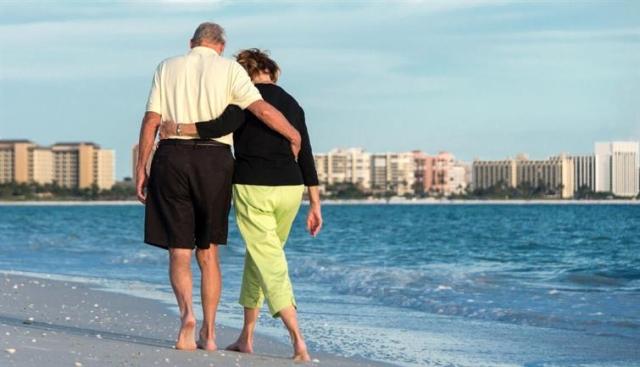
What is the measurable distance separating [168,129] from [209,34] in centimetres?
52

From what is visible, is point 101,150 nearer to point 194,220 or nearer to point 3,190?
point 3,190

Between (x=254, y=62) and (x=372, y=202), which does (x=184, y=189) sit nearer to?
(x=254, y=62)

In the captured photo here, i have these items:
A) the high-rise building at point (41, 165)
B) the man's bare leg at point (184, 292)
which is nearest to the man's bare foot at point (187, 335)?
the man's bare leg at point (184, 292)

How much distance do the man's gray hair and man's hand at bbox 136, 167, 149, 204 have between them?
2.30ft

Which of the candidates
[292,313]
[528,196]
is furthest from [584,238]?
[528,196]

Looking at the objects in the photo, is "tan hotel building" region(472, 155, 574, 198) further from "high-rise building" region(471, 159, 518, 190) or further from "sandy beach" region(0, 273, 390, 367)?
"sandy beach" region(0, 273, 390, 367)

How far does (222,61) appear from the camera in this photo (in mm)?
6141

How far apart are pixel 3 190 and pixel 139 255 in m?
131

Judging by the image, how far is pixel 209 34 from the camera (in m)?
6.26

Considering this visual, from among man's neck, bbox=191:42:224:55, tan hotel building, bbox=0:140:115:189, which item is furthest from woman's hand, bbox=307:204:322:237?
tan hotel building, bbox=0:140:115:189

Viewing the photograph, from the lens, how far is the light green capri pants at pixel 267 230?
6.23 metres

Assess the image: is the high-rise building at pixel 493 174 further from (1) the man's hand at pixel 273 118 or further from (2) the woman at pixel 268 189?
(1) the man's hand at pixel 273 118

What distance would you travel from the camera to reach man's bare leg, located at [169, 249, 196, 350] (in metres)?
6.25

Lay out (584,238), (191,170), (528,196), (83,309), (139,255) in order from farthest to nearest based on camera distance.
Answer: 1. (528,196)
2. (584,238)
3. (139,255)
4. (83,309)
5. (191,170)
